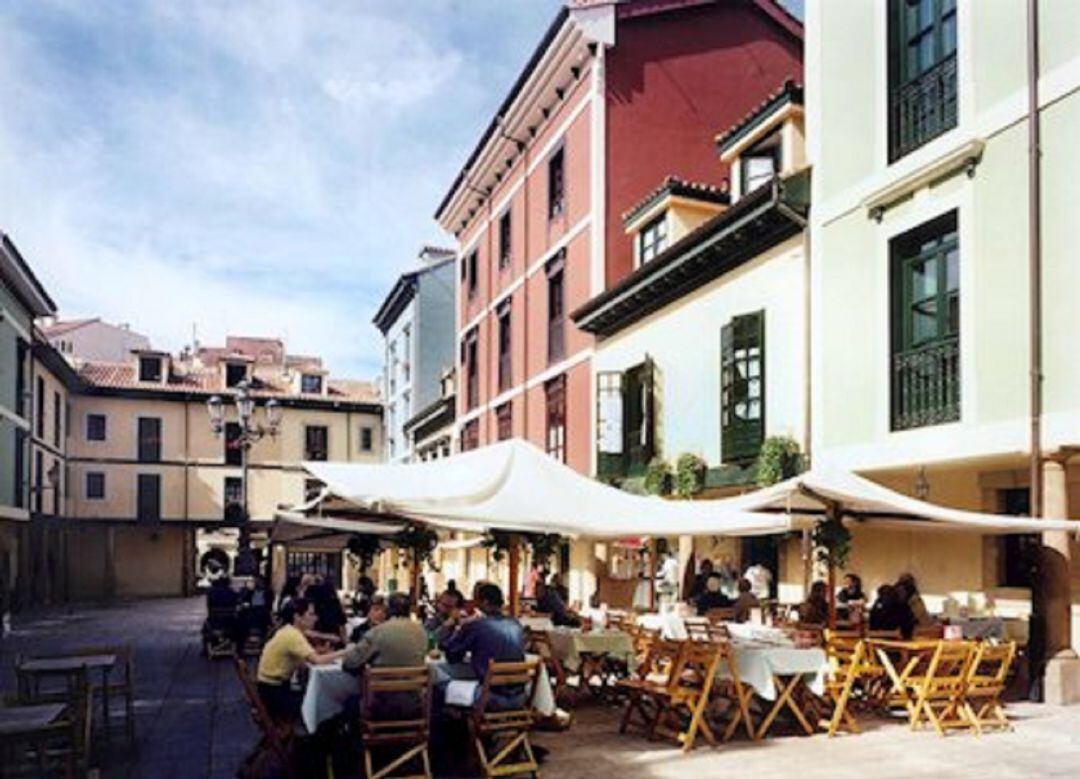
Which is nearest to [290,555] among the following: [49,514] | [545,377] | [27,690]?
[49,514]

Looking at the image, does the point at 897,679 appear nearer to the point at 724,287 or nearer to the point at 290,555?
the point at 724,287

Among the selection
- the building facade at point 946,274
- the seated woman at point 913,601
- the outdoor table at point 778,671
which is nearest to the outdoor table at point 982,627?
the seated woman at point 913,601

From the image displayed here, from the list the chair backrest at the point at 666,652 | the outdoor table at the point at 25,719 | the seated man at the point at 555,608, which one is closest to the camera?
the outdoor table at the point at 25,719

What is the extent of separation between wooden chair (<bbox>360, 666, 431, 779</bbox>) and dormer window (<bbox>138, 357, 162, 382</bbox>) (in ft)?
134

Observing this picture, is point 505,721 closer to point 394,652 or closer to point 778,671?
point 394,652

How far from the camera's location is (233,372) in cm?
4603

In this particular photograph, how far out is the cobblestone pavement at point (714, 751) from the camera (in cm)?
768

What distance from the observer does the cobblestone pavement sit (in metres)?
7.68

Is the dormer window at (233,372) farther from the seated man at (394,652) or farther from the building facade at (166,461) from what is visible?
the seated man at (394,652)

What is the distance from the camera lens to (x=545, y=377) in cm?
2588

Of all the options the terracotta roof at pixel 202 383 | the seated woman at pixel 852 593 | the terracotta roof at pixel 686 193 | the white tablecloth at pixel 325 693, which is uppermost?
the terracotta roof at pixel 686 193

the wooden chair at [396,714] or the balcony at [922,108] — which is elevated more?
the balcony at [922,108]

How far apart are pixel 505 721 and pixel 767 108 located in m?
12.9

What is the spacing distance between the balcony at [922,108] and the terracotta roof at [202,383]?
3403 centimetres
